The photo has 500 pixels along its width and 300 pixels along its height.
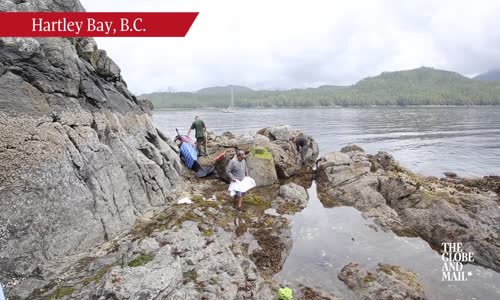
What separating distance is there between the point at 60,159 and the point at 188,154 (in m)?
12.4

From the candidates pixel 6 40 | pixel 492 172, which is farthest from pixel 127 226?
pixel 492 172

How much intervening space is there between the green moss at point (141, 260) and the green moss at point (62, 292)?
1.89 m

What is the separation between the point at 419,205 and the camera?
1625 cm

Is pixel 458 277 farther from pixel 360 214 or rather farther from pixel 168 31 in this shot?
pixel 168 31

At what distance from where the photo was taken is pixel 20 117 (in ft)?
35.6

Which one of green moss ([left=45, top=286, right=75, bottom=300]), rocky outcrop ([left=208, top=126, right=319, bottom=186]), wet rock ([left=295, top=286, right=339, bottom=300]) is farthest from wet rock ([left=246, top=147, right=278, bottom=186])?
green moss ([left=45, top=286, right=75, bottom=300])

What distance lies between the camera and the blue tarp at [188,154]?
917 inches

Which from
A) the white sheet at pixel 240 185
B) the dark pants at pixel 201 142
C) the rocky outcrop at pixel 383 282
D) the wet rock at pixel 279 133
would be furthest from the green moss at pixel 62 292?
the wet rock at pixel 279 133

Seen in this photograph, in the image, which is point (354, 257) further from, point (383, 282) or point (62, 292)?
point (62, 292)

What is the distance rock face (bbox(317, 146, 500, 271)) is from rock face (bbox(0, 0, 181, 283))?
1120 cm

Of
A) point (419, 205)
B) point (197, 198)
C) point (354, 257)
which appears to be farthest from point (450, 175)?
point (197, 198)

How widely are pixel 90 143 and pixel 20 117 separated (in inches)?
108

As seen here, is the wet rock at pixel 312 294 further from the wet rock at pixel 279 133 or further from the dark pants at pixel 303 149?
the wet rock at pixel 279 133

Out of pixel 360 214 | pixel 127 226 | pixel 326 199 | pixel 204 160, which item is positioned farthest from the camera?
pixel 204 160
